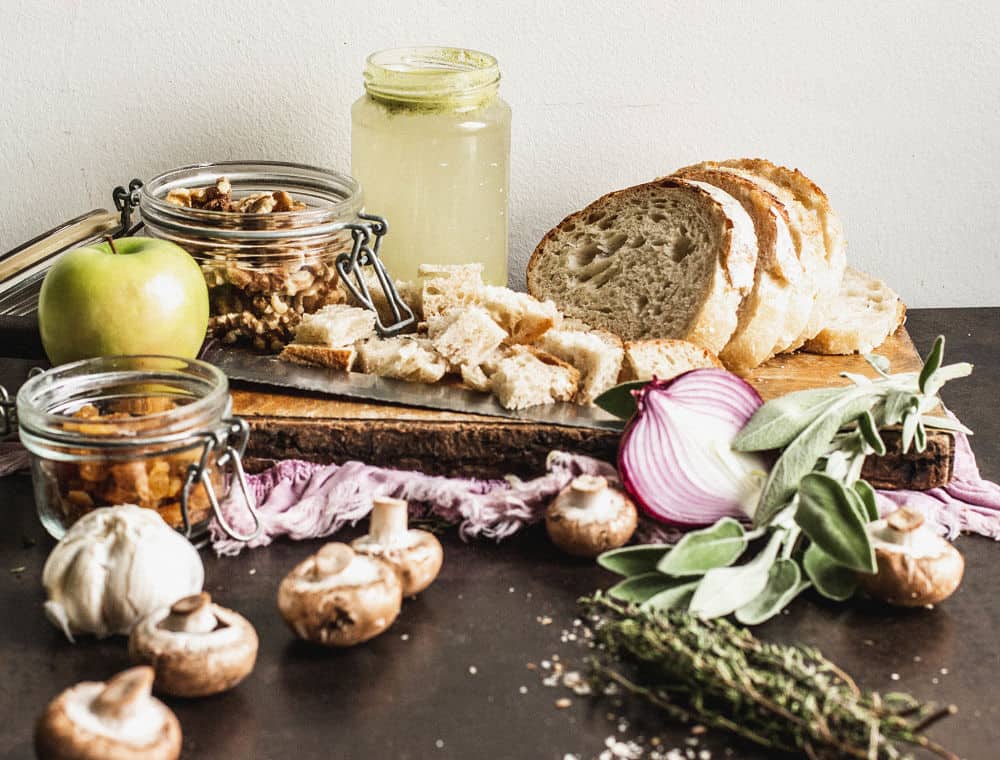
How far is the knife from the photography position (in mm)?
1423

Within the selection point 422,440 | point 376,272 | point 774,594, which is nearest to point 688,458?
point 774,594

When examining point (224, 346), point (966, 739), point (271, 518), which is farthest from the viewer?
point (224, 346)

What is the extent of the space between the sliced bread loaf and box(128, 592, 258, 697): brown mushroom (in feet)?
2.82

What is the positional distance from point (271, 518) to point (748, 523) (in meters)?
0.53

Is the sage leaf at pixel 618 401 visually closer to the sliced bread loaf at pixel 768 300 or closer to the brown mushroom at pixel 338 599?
the sliced bread loaf at pixel 768 300

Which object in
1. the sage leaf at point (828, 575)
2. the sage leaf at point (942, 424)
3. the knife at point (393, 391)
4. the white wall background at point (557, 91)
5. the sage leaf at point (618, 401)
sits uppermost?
the white wall background at point (557, 91)

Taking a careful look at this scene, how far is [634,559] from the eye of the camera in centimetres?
118

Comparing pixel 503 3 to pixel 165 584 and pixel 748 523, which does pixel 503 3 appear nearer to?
pixel 748 523

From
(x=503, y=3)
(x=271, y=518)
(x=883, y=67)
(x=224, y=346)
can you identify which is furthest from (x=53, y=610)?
(x=883, y=67)

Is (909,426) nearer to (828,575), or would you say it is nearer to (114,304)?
(828,575)

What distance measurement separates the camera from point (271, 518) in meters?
1.31

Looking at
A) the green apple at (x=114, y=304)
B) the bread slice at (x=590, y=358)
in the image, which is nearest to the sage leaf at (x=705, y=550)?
the bread slice at (x=590, y=358)

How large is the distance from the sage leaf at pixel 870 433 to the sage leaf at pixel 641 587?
301 mm

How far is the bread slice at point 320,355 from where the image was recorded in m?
1.53
